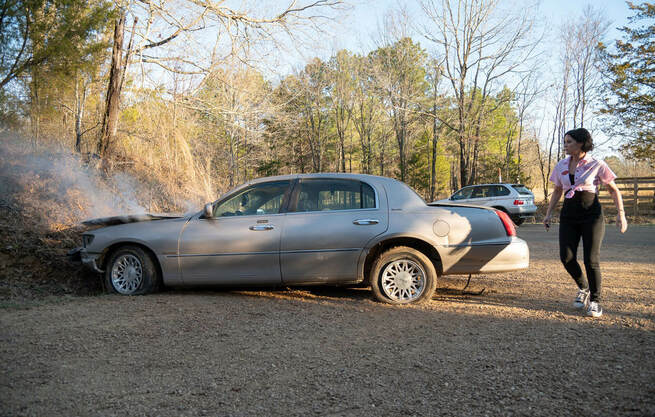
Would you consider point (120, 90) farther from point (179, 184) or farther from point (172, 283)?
point (172, 283)

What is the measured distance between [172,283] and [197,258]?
484mm

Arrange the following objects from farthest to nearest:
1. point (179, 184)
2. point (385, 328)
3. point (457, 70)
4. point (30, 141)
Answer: point (457, 70)
point (179, 184)
point (30, 141)
point (385, 328)

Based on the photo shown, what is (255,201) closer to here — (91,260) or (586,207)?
(91,260)

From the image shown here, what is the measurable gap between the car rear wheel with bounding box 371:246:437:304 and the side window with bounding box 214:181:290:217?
1485 millimetres

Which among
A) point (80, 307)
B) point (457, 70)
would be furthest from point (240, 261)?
point (457, 70)

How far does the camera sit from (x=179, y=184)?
12.1 m

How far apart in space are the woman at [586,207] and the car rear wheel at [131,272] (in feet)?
15.9

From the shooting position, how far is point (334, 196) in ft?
18.4

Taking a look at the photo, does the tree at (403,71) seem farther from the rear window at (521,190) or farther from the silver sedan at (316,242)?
the silver sedan at (316,242)

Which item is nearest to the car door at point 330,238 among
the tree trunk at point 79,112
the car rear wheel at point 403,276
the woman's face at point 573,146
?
the car rear wheel at point 403,276

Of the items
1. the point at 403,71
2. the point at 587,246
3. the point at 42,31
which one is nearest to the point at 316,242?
the point at 587,246

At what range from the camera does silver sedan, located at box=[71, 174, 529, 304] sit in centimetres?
530

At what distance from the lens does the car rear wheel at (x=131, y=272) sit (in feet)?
18.7

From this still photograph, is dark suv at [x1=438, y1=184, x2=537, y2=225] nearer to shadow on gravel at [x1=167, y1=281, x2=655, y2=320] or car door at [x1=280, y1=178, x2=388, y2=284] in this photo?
shadow on gravel at [x1=167, y1=281, x2=655, y2=320]
